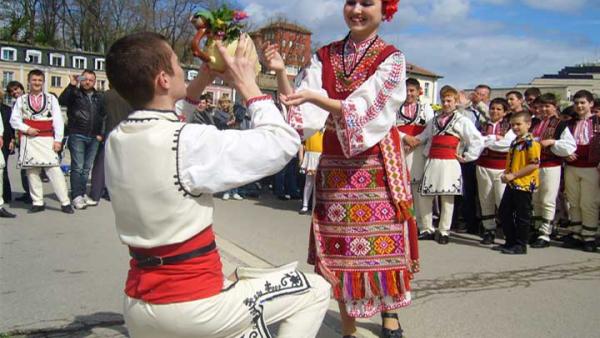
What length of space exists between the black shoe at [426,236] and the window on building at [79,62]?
48177 mm

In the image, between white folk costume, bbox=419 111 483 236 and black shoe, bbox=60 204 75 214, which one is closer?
white folk costume, bbox=419 111 483 236

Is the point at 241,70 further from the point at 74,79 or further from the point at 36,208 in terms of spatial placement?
the point at 74,79

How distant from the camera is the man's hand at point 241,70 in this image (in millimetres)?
2283

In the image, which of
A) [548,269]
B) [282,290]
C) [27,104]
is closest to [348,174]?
[282,290]

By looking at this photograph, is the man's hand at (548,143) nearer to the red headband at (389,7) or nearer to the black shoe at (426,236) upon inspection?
the black shoe at (426,236)

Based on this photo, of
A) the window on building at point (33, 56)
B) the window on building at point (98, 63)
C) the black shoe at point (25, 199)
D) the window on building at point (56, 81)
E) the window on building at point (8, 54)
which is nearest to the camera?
the black shoe at point (25, 199)

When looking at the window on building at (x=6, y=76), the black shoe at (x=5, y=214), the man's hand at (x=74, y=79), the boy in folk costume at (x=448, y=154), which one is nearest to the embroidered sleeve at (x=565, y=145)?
the boy in folk costume at (x=448, y=154)

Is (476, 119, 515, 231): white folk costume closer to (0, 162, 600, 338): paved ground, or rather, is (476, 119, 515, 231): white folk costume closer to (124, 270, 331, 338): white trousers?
(0, 162, 600, 338): paved ground

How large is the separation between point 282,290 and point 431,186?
5.23 m

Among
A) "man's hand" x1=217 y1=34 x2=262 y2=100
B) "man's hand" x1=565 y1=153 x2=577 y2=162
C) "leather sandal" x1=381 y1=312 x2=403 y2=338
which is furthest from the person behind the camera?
"man's hand" x1=565 y1=153 x2=577 y2=162

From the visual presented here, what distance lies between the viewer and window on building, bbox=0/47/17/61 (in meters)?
49.8

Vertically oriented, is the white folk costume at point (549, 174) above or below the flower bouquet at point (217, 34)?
below

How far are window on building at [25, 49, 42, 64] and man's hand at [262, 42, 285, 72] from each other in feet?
175

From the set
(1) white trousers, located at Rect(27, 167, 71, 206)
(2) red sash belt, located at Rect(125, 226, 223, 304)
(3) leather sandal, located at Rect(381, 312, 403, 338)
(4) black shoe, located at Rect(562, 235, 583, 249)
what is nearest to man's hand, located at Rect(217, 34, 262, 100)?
(2) red sash belt, located at Rect(125, 226, 223, 304)
